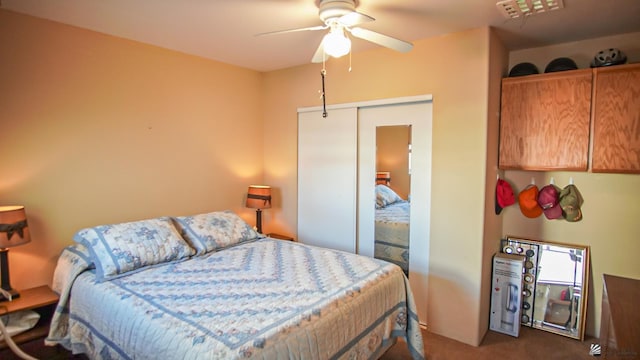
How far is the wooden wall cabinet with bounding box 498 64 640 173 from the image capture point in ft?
8.14

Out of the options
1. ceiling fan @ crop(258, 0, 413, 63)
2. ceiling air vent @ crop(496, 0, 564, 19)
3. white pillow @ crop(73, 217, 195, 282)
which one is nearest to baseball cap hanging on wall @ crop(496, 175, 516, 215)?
ceiling air vent @ crop(496, 0, 564, 19)

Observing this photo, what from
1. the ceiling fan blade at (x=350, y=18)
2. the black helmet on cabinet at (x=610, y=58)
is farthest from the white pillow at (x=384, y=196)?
the black helmet on cabinet at (x=610, y=58)

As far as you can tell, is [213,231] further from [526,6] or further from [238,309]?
[526,6]

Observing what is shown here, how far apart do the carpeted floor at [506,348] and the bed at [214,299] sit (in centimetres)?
37

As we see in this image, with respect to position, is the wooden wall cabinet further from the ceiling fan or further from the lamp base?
the lamp base

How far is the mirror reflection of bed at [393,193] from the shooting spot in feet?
10.2

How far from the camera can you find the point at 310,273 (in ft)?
7.66

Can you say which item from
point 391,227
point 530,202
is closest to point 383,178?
point 391,227

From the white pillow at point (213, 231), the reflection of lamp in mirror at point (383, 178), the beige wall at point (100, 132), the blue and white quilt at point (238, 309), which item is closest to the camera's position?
the blue and white quilt at point (238, 309)

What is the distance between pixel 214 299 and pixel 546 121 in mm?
2757

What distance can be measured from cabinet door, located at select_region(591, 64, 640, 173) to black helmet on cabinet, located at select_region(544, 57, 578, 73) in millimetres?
202

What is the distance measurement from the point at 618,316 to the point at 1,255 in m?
3.49

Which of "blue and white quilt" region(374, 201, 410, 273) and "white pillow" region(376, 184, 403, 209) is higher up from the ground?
"white pillow" region(376, 184, 403, 209)

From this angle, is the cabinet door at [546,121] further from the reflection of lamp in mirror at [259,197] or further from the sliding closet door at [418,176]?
the reflection of lamp in mirror at [259,197]
